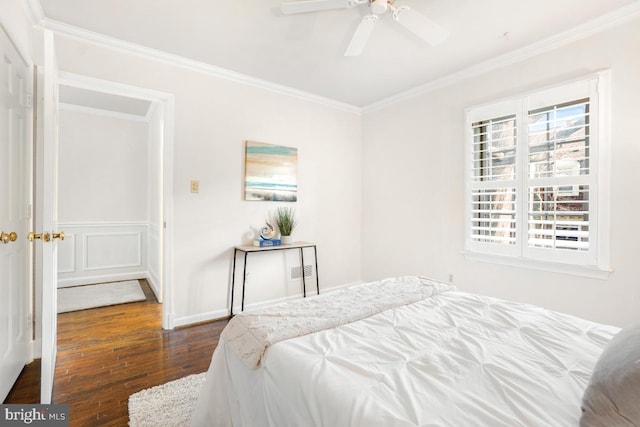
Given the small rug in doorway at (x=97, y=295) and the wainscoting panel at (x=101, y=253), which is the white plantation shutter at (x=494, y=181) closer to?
the small rug in doorway at (x=97, y=295)

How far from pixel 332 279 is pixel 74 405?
2.87 metres

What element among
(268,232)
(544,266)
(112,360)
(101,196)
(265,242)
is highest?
(101,196)

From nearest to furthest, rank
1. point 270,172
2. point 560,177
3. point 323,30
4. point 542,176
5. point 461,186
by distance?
point 323,30 → point 560,177 → point 542,176 → point 461,186 → point 270,172

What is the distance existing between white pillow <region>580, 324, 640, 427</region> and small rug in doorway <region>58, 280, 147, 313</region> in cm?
426

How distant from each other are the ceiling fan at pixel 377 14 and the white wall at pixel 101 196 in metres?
4.01

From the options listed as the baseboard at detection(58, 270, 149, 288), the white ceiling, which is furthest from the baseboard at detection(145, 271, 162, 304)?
the white ceiling

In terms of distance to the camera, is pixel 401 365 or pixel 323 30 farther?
pixel 323 30

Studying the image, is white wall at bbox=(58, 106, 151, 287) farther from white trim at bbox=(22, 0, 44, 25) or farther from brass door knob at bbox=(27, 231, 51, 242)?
brass door knob at bbox=(27, 231, 51, 242)

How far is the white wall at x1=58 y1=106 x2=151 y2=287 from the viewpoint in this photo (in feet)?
14.5

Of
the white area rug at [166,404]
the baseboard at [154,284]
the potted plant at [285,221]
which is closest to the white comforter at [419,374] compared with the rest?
the white area rug at [166,404]

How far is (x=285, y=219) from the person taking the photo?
11.8 ft

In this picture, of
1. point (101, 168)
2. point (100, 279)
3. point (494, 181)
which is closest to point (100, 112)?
point (101, 168)

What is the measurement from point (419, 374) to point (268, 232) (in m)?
Result: 2.62

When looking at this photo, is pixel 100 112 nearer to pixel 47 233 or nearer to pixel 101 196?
pixel 101 196
